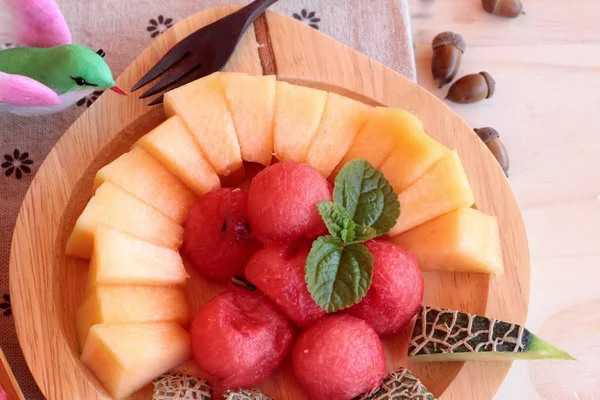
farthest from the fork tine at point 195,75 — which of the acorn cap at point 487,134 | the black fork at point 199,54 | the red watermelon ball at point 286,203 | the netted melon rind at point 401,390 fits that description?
the netted melon rind at point 401,390

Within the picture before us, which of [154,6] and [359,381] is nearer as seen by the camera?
[359,381]

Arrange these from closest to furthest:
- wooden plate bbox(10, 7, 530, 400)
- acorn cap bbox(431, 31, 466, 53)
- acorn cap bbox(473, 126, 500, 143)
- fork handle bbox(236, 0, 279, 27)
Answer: wooden plate bbox(10, 7, 530, 400), fork handle bbox(236, 0, 279, 27), acorn cap bbox(473, 126, 500, 143), acorn cap bbox(431, 31, 466, 53)

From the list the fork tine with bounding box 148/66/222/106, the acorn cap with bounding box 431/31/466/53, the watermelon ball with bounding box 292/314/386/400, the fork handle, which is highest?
the fork handle

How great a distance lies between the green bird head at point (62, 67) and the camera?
4.75 ft

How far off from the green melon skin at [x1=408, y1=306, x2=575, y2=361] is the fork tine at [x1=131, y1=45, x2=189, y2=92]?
2.72 feet

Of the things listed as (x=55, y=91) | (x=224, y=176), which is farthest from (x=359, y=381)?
(x=55, y=91)

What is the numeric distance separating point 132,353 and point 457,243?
27.4 inches

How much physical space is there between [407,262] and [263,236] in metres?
0.30

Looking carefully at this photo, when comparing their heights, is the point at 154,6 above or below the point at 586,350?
above

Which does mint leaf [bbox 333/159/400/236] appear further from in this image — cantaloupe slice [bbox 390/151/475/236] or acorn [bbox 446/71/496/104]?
acorn [bbox 446/71/496/104]

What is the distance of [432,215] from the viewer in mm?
1411

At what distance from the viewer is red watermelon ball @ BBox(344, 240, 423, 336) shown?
1300 mm

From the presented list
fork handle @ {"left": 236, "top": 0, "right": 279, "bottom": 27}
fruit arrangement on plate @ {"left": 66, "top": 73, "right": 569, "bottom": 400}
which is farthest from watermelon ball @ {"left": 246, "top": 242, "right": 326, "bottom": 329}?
Result: fork handle @ {"left": 236, "top": 0, "right": 279, "bottom": 27}

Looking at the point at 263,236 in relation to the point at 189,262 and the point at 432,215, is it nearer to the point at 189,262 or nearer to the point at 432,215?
the point at 189,262
